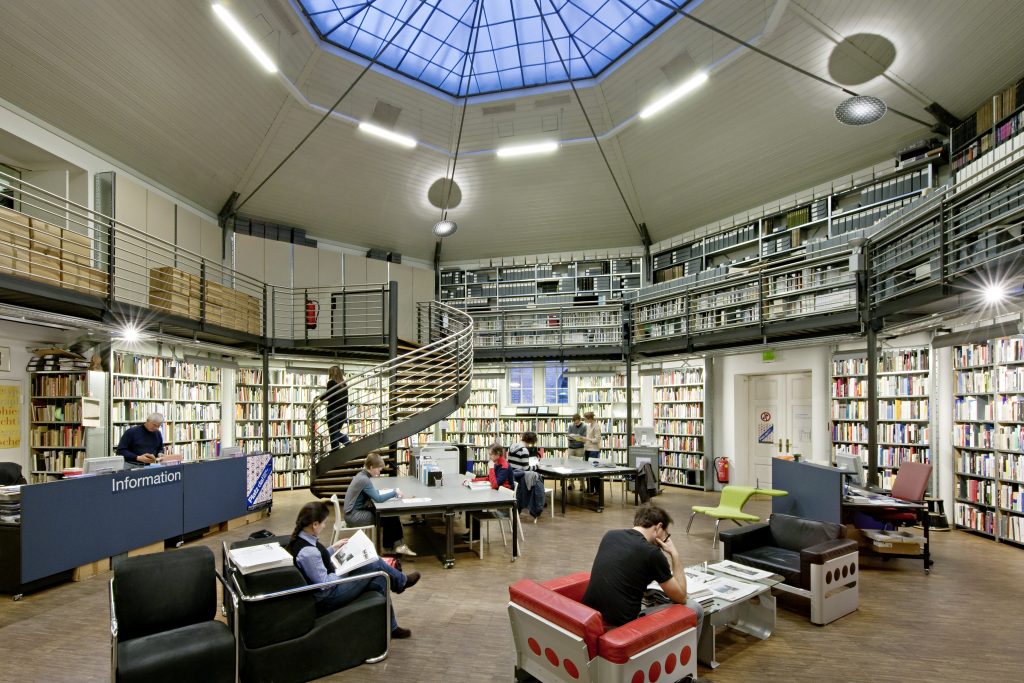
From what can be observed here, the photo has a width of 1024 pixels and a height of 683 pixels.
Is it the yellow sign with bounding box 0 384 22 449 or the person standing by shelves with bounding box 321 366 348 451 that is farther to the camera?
the person standing by shelves with bounding box 321 366 348 451

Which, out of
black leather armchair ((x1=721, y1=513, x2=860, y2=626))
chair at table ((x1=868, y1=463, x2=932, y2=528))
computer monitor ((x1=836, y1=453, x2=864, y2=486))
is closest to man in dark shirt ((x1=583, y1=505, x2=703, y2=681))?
black leather armchair ((x1=721, y1=513, x2=860, y2=626))

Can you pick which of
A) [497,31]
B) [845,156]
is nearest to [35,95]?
[497,31]

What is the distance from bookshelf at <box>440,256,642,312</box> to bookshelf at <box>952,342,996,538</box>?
6689 millimetres

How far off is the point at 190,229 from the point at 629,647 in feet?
34.7

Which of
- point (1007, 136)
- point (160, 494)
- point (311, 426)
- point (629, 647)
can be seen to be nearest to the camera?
point (629, 647)

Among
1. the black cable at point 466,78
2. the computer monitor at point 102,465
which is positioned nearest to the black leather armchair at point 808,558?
the computer monitor at point 102,465

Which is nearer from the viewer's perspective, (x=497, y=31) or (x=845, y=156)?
(x=845, y=156)

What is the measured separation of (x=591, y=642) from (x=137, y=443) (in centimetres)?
641

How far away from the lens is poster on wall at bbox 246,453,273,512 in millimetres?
7926

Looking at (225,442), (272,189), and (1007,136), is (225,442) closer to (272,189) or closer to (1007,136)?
(272,189)

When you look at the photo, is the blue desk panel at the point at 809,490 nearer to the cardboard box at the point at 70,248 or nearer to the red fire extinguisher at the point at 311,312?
the cardboard box at the point at 70,248

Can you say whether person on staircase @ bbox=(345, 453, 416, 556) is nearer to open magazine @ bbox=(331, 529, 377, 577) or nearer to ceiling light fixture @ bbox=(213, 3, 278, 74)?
open magazine @ bbox=(331, 529, 377, 577)

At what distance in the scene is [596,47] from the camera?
34.6 ft

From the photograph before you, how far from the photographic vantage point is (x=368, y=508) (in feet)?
19.6
